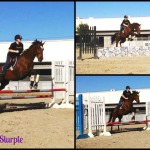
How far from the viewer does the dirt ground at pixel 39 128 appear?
525 cm

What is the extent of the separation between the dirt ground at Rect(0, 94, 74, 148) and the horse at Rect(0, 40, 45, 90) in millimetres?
1182

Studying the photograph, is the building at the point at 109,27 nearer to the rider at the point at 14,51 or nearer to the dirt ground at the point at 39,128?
the rider at the point at 14,51

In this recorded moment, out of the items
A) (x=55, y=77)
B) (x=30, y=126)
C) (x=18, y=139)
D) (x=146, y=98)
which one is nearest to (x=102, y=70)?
(x=55, y=77)

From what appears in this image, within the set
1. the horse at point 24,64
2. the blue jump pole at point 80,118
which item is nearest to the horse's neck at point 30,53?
the horse at point 24,64

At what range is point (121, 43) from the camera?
680 inches

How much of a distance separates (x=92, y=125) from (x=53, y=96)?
Result: 2314 millimetres

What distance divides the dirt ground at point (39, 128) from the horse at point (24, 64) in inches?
46.5

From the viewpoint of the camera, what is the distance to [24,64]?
8.75 m

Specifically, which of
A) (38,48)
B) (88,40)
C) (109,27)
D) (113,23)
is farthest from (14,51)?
(113,23)

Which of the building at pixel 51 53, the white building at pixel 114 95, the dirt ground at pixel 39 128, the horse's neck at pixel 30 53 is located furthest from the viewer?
the building at pixel 51 53

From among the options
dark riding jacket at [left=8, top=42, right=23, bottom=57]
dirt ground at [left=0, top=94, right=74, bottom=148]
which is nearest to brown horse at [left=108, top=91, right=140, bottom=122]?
dirt ground at [left=0, top=94, right=74, bottom=148]

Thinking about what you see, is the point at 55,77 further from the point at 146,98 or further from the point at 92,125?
the point at 146,98

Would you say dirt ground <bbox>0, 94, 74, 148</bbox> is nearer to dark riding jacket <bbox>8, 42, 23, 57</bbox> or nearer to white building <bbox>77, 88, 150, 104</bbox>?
dark riding jacket <bbox>8, 42, 23, 57</bbox>

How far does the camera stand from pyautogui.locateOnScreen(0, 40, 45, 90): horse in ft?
28.5
